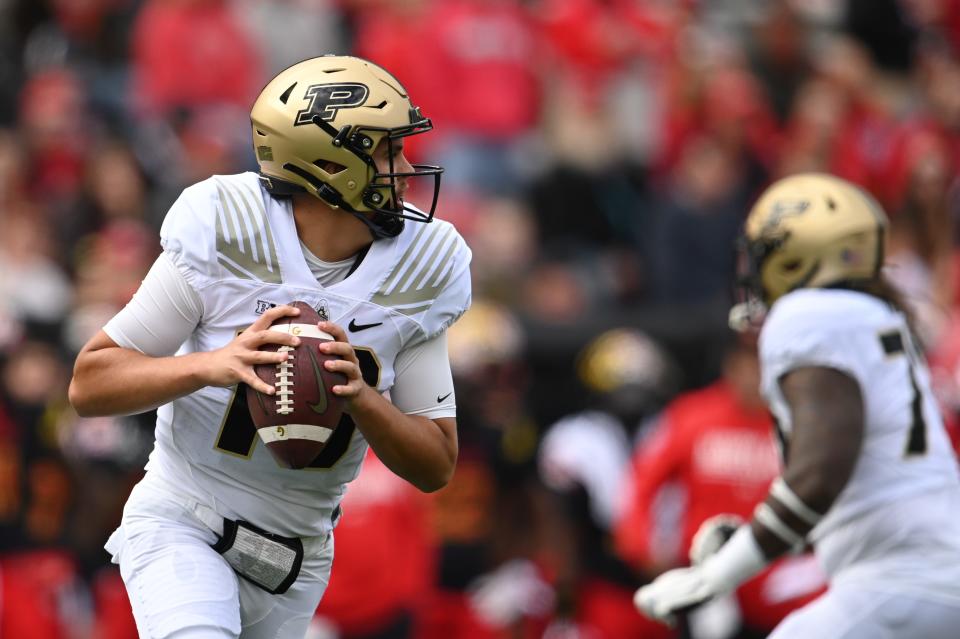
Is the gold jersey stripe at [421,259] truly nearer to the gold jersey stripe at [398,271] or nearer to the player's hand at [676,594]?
the gold jersey stripe at [398,271]

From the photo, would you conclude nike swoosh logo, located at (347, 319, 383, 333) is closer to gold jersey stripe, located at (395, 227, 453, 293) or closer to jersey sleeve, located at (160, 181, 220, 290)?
gold jersey stripe, located at (395, 227, 453, 293)

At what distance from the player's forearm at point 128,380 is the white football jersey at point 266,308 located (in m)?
0.21

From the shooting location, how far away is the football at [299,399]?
377cm

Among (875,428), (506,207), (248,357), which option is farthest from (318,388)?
(506,207)

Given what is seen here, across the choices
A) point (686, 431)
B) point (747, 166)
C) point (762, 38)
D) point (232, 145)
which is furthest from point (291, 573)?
point (762, 38)

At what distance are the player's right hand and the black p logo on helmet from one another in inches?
20.6

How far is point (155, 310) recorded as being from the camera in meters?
4.00

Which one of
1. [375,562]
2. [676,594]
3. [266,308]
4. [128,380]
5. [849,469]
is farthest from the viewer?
[375,562]

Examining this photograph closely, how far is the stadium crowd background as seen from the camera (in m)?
7.83

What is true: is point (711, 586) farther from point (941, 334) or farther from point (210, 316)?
point (941, 334)

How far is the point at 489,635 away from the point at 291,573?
12.1 feet

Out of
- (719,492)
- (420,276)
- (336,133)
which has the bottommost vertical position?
(719,492)

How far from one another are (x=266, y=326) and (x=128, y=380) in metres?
0.37

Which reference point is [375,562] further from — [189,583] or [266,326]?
[266,326]
